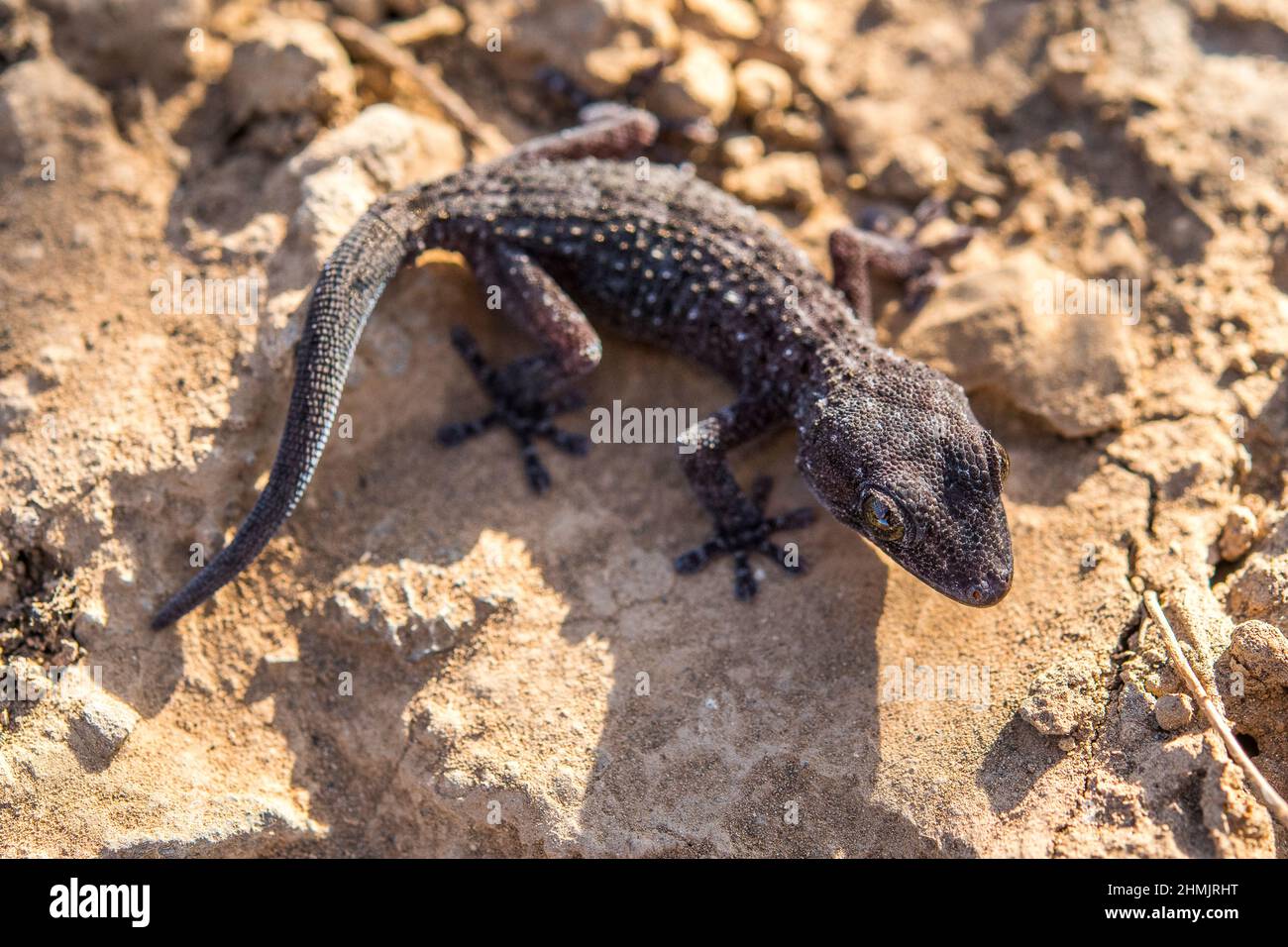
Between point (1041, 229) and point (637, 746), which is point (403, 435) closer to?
point (637, 746)

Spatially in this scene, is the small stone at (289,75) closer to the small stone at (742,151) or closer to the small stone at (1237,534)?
the small stone at (742,151)

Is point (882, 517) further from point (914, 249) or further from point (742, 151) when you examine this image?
point (742, 151)

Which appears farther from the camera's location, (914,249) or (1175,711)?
(914,249)

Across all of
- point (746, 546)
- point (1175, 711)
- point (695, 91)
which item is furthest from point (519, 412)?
point (1175, 711)

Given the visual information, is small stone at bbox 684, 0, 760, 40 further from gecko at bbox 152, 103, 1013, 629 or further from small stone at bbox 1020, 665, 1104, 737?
small stone at bbox 1020, 665, 1104, 737

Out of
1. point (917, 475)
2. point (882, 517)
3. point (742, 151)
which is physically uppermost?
point (742, 151)

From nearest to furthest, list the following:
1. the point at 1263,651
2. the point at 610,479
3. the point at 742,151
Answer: the point at 1263,651
the point at 610,479
the point at 742,151

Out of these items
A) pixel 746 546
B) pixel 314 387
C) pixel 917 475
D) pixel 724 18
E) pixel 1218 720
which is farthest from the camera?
pixel 724 18

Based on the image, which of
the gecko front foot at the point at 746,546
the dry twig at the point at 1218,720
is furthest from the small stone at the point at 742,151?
the dry twig at the point at 1218,720
